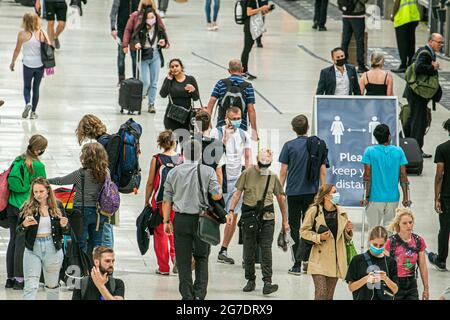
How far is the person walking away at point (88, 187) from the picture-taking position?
1402 cm

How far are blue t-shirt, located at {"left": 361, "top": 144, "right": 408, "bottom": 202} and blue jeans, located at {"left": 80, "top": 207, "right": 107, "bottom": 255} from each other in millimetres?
3251

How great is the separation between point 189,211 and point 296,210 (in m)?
2.14

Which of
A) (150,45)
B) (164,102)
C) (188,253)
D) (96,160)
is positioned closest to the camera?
(188,253)

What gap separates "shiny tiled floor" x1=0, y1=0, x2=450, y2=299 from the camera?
49.4 ft

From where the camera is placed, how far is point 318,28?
35.2 meters

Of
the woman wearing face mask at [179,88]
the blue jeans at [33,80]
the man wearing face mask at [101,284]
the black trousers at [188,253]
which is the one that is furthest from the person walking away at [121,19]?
the man wearing face mask at [101,284]

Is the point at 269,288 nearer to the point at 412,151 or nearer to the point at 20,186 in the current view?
the point at 20,186

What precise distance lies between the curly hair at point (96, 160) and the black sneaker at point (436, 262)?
402 cm

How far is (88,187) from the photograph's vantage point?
14094 millimetres

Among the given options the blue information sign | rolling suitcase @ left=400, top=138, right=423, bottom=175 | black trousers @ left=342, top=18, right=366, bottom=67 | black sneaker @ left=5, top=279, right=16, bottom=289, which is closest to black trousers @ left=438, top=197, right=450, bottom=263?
the blue information sign

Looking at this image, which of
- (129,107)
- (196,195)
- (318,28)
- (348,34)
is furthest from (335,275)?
(318,28)

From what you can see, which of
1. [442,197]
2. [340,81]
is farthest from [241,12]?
[442,197]

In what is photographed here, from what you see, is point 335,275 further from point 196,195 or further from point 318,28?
point 318,28
